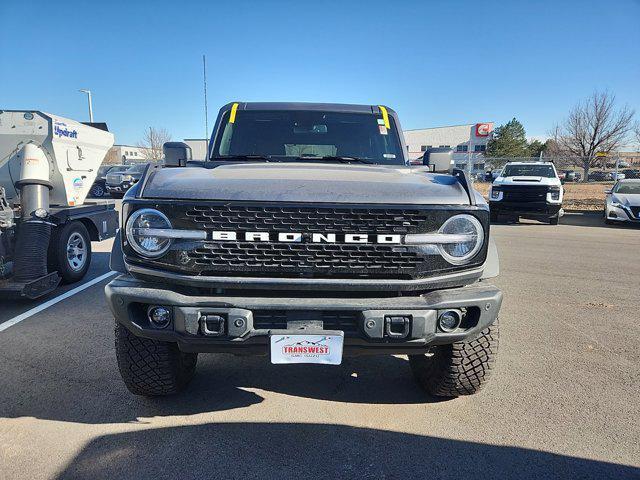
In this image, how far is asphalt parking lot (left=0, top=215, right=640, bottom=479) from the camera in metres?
2.39

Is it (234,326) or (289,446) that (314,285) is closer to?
(234,326)

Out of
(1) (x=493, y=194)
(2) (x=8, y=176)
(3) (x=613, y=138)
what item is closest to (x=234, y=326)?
(2) (x=8, y=176)

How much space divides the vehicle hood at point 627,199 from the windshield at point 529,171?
6.18ft

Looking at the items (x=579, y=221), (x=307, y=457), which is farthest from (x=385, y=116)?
(x=579, y=221)

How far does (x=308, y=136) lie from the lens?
12.9 feet

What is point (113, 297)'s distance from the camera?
91.4 inches

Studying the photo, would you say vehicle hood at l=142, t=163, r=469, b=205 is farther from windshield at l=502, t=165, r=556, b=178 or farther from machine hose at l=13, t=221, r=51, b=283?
windshield at l=502, t=165, r=556, b=178

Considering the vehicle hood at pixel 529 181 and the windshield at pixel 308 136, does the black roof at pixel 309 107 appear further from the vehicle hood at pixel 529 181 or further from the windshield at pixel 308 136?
the vehicle hood at pixel 529 181

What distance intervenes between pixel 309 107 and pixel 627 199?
1291 centimetres

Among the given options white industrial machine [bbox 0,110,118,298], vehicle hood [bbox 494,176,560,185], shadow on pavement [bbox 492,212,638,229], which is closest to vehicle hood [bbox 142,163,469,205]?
white industrial machine [bbox 0,110,118,298]

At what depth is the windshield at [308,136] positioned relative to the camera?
3.80 m

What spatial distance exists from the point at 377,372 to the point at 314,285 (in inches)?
58.7

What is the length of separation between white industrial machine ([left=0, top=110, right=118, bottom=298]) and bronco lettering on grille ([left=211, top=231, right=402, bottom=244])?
3.57 metres

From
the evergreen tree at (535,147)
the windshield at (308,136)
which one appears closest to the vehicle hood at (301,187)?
the windshield at (308,136)
